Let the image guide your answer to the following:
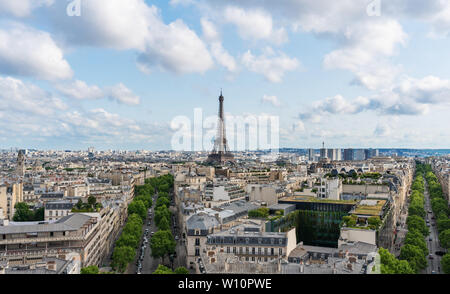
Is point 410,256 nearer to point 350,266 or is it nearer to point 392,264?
point 392,264

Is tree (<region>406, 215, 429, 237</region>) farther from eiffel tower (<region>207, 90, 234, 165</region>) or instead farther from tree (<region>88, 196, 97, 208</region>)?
eiffel tower (<region>207, 90, 234, 165</region>)

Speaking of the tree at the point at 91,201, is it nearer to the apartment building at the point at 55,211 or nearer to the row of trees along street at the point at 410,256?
the apartment building at the point at 55,211

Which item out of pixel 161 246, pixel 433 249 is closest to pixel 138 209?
pixel 161 246

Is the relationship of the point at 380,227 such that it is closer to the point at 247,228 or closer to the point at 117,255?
the point at 247,228

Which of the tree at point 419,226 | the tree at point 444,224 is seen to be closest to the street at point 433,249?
the tree at point 419,226

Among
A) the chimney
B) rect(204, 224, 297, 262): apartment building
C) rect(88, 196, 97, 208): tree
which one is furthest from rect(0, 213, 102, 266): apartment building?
the chimney

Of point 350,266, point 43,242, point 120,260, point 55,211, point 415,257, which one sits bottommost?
point 120,260
